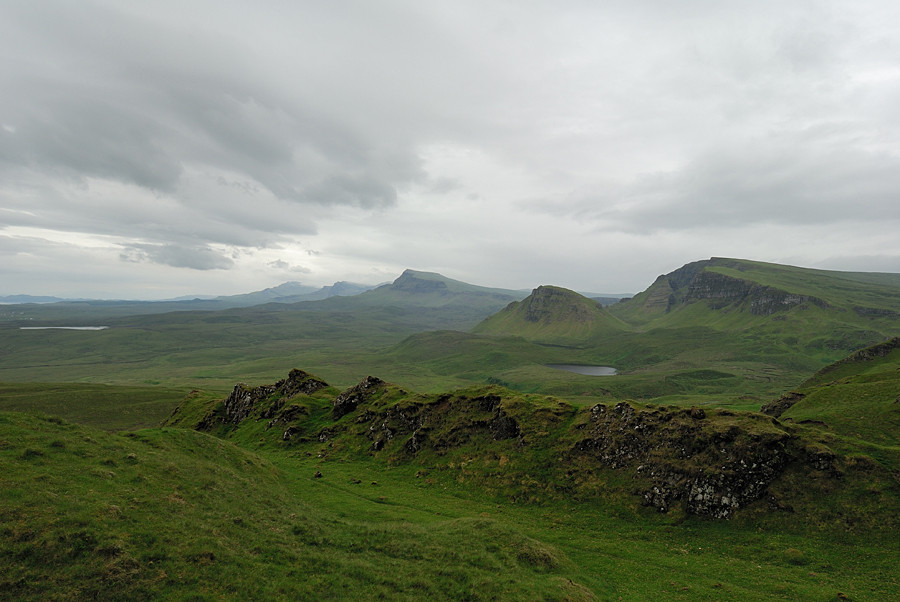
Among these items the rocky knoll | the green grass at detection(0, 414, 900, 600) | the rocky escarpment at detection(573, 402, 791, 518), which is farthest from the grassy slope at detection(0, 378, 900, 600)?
the rocky knoll

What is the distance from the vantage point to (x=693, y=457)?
43.3 m

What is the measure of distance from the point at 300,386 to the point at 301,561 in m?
71.5

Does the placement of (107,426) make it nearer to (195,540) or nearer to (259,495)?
(259,495)

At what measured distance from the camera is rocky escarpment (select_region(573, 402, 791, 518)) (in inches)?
1577

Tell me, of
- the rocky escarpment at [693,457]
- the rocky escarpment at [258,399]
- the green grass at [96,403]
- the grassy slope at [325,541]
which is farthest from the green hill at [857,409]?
the green grass at [96,403]

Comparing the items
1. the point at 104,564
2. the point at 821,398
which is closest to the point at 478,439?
the point at 104,564

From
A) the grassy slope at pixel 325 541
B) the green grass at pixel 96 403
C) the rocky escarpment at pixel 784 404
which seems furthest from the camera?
the green grass at pixel 96 403

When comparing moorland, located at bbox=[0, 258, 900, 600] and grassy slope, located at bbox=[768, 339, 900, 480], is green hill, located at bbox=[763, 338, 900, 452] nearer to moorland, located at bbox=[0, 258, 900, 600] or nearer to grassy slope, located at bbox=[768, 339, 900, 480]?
grassy slope, located at bbox=[768, 339, 900, 480]

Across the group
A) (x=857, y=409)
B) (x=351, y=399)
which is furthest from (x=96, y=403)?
(x=857, y=409)

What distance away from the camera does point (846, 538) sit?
33.7 meters

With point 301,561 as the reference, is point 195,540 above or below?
above

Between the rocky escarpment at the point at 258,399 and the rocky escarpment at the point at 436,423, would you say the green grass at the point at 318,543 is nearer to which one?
the rocky escarpment at the point at 436,423

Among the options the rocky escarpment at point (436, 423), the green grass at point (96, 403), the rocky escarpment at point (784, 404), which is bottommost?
the green grass at point (96, 403)

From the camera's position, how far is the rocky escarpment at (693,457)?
40.1 metres
